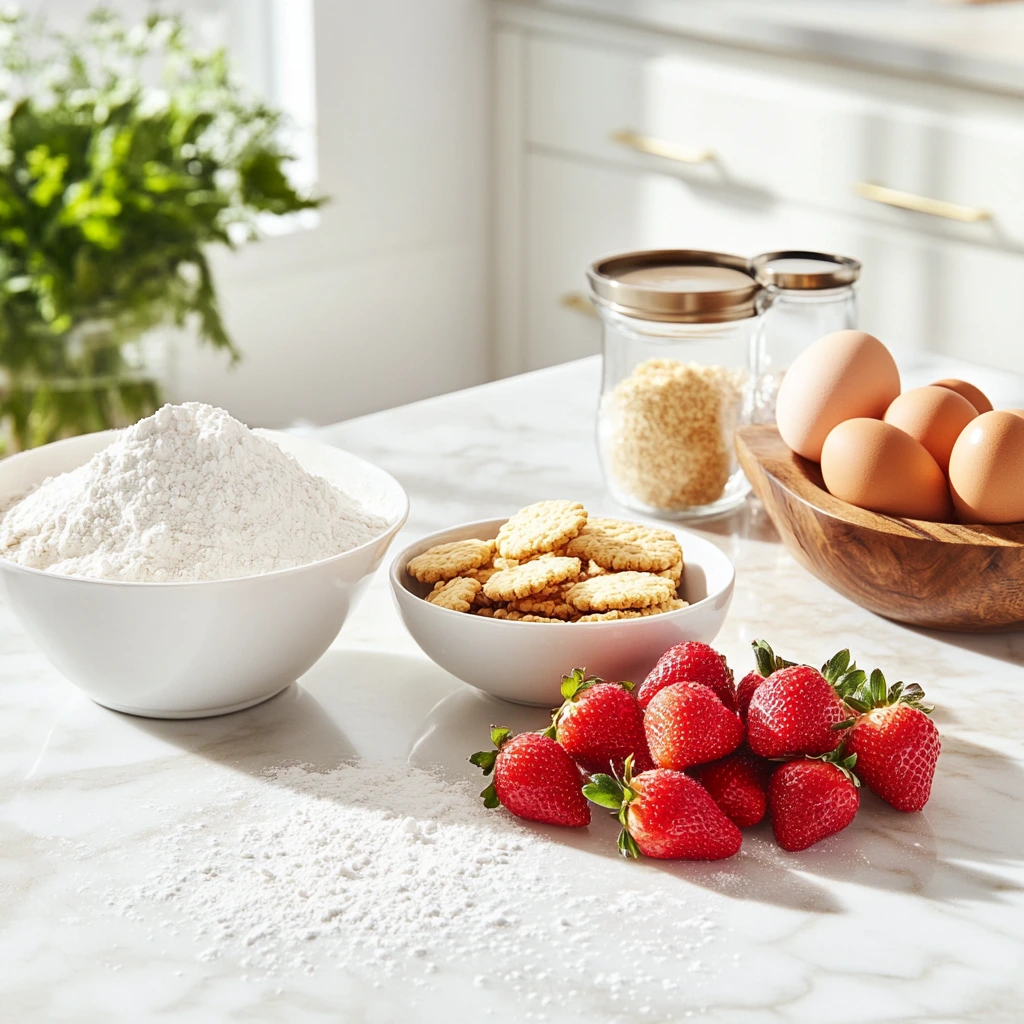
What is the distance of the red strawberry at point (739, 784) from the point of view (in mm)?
777

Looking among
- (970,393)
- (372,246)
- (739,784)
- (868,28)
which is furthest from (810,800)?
(372,246)

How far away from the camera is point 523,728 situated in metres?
0.91

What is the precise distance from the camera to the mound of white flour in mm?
850

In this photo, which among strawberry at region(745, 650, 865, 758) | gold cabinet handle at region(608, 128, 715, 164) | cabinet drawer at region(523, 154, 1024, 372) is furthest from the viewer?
gold cabinet handle at region(608, 128, 715, 164)

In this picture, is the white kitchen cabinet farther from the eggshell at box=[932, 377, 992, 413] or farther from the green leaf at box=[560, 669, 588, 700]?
the green leaf at box=[560, 669, 588, 700]

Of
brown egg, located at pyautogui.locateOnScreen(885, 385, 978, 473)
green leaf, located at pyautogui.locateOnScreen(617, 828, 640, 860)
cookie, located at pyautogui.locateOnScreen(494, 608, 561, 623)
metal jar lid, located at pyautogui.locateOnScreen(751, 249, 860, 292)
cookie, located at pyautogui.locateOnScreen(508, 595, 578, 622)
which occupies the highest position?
metal jar lid, located at pyautogui.locateOnScreen(751, 249, 860, 292)

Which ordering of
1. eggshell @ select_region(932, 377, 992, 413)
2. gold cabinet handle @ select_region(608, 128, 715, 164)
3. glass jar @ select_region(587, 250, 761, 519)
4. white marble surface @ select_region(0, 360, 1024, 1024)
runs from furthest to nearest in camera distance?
gold cabinet handle @ select_region(608, 128, 715, 164) → glass jar @ select_region(587, 250, 761, 519) → eggshell @ select_region(932, 377, 992, 413) → white marble surface @ select_region(0, 360, 1024, 1024)

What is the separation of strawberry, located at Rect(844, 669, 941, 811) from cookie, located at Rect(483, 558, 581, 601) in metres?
0.22

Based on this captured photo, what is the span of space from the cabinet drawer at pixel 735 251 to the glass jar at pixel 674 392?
2.85ft

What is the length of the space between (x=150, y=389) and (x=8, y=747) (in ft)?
4.46

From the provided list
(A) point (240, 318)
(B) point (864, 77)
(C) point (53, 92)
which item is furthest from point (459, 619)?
(A) point (240, 318)

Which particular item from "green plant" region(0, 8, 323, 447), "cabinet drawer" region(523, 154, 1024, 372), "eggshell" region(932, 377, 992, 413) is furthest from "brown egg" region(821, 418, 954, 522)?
"green plant" region(0, 8, 323, 447)

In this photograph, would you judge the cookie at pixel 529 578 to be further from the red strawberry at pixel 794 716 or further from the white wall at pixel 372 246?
the white wall at pixel 372 246

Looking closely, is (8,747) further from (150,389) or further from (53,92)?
(53,92)
